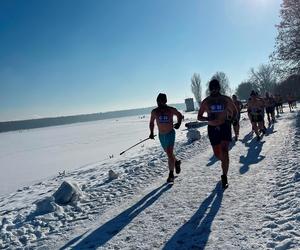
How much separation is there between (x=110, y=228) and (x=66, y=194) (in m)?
2.48

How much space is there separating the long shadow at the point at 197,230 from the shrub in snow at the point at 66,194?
3081 millimetres

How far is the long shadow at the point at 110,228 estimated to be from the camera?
4934 millimetres

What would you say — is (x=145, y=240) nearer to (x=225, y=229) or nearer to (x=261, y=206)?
(x=225, y=229)

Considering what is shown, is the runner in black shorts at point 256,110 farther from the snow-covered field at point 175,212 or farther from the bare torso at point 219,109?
the bare torso at point 219,109

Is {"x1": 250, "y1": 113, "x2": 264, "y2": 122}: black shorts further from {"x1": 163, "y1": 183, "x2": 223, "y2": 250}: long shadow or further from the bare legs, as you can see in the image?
{"x1": 163, "y1": 183, "x2": 223, "y2": 250}: long shadow

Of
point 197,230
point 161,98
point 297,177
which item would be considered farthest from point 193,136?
point 197,230

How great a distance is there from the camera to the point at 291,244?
12.9ft

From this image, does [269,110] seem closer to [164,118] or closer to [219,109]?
[164,118]

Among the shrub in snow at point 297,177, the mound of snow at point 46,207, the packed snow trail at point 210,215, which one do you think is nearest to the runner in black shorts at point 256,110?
the packed snow trail at point 210,215

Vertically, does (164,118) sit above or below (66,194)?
above

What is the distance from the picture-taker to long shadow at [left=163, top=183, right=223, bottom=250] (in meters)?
4.41

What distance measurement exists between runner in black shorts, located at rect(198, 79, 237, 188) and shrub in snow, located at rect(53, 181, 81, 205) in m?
3.27

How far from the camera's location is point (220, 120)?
6.81 meters

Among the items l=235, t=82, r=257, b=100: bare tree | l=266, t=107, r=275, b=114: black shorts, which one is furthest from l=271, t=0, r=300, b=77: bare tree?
l=235, t=82, r=257, b=100: bare tree
